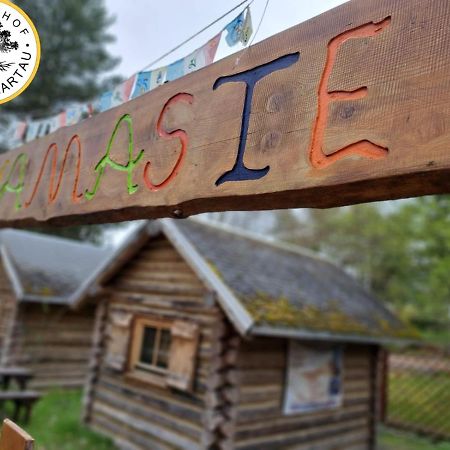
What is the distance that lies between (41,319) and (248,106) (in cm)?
1115

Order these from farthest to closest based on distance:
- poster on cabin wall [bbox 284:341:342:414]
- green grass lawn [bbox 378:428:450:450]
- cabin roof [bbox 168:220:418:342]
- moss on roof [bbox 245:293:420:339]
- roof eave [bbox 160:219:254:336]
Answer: green grass lawn [bbox 378:428:450:450] < poster on cabin wall [bbox 284:341:342:414] < cabin roof [bbox 168:220:418:342] < moss on roof [bbox 245:293:420:339] < roof eave [bbox 160:219:254:336]

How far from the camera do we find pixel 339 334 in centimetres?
702

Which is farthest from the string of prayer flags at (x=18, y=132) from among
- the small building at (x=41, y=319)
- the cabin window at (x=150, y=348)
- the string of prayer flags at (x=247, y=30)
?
the small building at (x=41, y=319)

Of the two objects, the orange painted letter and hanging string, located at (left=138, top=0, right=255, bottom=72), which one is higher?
hanging string, located at (left=138, top=0, right=255, bottom=72)

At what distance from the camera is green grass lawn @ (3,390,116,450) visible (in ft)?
23.5

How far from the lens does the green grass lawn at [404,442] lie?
30.7ft

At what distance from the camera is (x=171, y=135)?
5.98 ft

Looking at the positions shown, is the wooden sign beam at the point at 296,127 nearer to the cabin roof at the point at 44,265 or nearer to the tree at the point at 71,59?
the cabin roof at the point at 44,265

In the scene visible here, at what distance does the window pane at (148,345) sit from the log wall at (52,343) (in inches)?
183

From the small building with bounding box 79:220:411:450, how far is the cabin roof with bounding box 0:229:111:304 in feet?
7.94

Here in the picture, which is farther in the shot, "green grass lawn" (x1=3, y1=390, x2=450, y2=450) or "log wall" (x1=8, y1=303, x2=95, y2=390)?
"log wall" (x1=8, y1=303, x2=95, y2=390)

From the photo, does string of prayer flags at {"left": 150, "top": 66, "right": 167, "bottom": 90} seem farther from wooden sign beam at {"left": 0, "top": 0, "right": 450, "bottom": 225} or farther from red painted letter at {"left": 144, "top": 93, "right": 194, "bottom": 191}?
red painted letter at {"left": 144, "top": 93, "right": 194, "bottom": 191}

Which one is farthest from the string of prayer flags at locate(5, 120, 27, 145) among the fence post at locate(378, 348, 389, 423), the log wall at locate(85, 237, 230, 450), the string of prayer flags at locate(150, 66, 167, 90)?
the fence post at locate(378, 348, 389, 423)

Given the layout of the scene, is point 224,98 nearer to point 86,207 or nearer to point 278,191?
point 278,191
